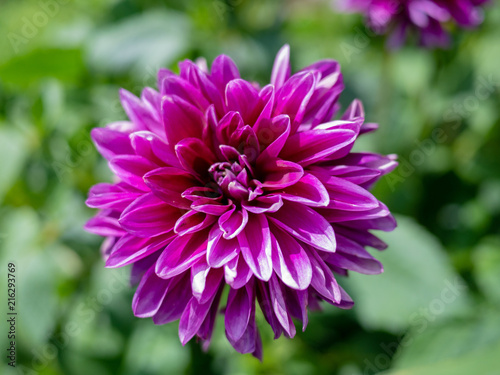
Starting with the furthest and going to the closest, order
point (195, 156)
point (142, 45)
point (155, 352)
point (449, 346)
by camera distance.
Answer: point (142, 45)
point (155, 352)
point (449, 346)
point (195, 156)

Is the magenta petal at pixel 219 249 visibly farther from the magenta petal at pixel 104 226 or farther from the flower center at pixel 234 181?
the magenta petal at pixel 104 226

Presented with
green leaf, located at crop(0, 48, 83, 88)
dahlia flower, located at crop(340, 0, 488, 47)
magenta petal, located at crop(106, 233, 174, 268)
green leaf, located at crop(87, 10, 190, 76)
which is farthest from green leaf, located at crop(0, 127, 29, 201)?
dahlia flower, located at crop(340, 0, 488, 47)

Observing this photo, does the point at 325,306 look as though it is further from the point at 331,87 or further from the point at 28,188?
the point at 28,188

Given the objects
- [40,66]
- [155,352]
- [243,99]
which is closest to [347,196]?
[243,99]

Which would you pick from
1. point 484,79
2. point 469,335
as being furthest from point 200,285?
point 484,79

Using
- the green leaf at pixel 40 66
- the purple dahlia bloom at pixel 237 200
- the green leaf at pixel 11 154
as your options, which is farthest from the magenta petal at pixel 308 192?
the green leaf at pixel 40 66

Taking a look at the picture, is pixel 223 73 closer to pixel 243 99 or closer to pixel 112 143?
pixel 243 99

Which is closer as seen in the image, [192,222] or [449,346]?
[192,222]
